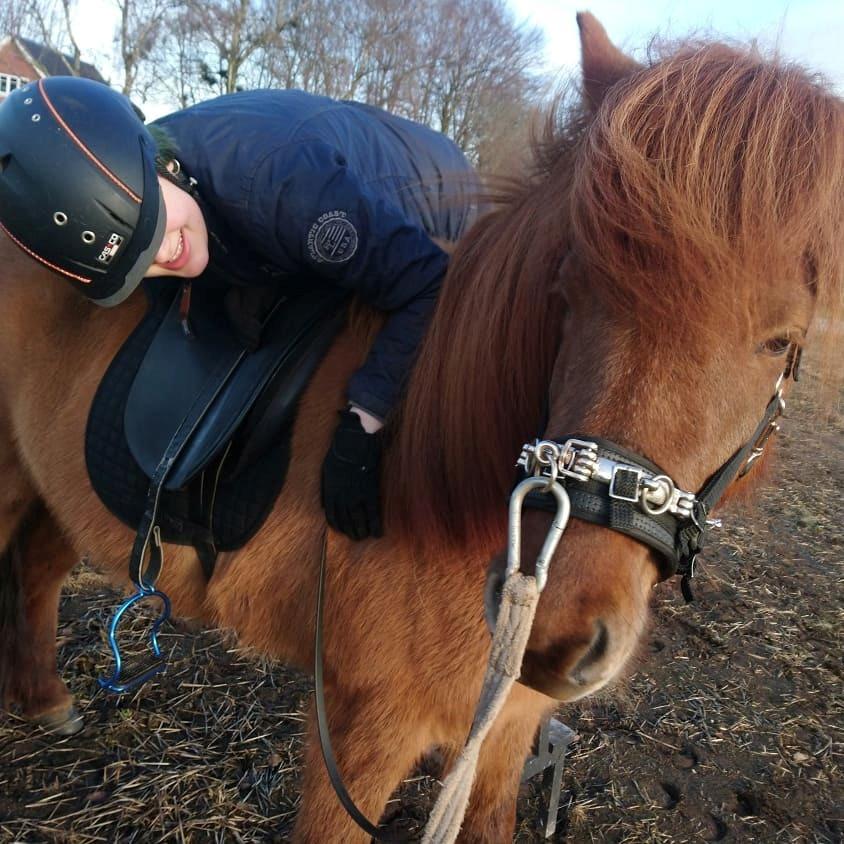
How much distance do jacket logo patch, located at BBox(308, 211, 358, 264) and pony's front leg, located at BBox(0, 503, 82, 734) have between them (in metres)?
1.98

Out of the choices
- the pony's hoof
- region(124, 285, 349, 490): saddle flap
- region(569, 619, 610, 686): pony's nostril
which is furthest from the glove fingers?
the pony's hoof

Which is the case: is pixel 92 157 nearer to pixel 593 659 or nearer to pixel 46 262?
pixel 46 262

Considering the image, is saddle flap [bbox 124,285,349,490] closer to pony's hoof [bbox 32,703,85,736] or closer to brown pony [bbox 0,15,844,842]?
brown pony [bbox 0,15,844,842]

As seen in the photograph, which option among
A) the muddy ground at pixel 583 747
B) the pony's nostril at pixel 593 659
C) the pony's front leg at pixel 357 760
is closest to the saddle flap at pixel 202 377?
the pony's front leg at pixel 357 760

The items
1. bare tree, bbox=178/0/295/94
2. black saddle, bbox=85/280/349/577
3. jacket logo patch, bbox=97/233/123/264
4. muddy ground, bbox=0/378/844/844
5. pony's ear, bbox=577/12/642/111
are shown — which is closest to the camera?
Result: pony's ear, bbox=577/12/642/111

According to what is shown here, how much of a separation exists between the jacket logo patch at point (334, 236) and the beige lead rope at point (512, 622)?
0.83 m

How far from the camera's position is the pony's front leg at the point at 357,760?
1.61 m

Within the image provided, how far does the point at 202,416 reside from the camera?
72.9 inches

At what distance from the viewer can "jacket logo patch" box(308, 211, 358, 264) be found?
5.05ft

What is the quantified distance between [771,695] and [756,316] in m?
2.73

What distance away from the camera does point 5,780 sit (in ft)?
8.18

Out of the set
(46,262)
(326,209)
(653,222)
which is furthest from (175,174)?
(653,222)

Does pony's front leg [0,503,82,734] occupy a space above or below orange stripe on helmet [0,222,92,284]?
below

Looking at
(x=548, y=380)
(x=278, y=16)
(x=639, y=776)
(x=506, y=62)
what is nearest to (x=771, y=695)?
(x=639, y=776)
